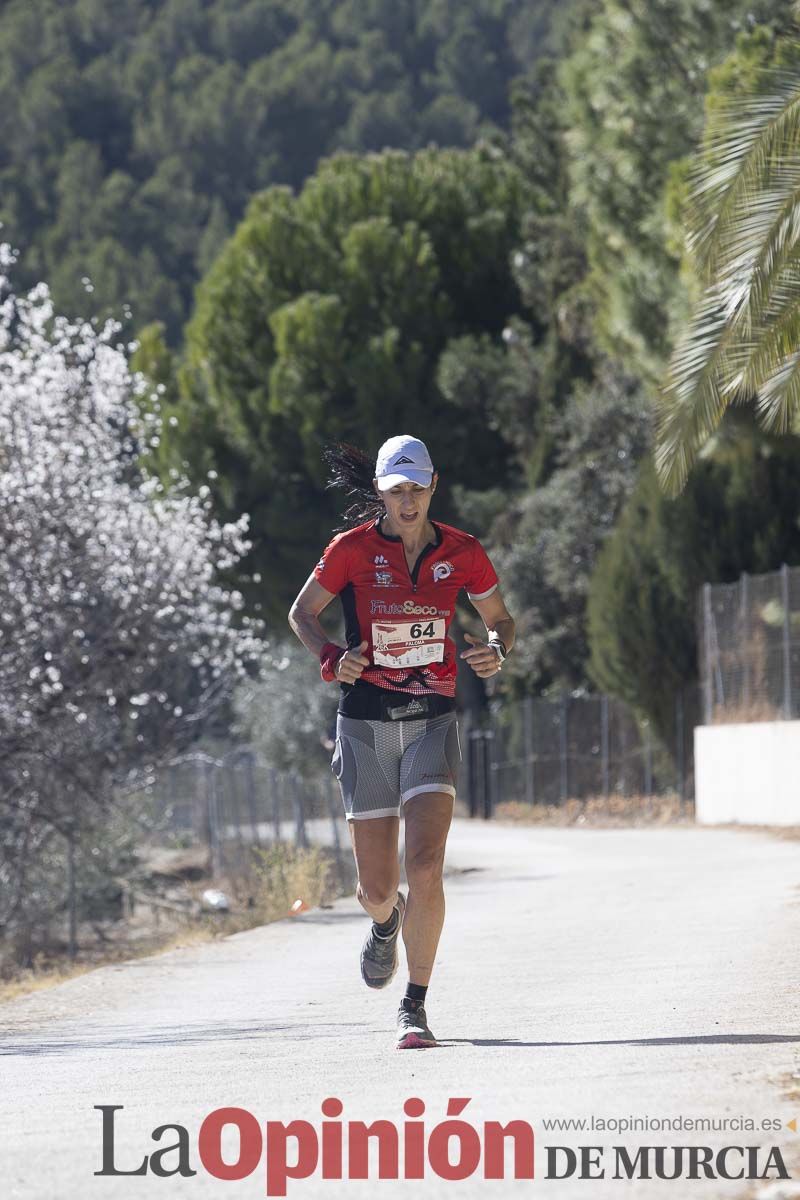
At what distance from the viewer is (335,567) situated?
27.3 ft

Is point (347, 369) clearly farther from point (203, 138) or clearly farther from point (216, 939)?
point (203, 138)

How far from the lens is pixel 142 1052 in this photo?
833 cm

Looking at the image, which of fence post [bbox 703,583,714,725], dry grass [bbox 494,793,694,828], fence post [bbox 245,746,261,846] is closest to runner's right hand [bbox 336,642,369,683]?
fence post [bbox 245,746,261,846]

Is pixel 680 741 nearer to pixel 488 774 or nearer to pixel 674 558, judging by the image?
pixel 674 558

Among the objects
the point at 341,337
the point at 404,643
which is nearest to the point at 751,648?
the point at 404,643

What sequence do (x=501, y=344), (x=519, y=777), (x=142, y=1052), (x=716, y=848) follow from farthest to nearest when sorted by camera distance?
(x=501, y=344) → (x=519, y=777) → (x=716, y=848) → (x=142, y=1052)

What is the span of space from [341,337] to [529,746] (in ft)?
30.0

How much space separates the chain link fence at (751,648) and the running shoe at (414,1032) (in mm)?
16821

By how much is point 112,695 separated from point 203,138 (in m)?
90.3

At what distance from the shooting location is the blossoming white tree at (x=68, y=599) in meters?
20.5

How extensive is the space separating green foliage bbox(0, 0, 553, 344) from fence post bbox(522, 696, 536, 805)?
52448 mm

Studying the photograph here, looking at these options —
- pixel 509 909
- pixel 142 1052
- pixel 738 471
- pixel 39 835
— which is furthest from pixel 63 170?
Result: pixel 142 1052

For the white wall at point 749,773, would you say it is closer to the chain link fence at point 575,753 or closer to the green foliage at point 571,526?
the chain link fence at point 575,753

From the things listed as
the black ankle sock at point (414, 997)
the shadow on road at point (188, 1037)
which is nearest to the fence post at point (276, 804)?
the shadow on road at point (188, 1037)
